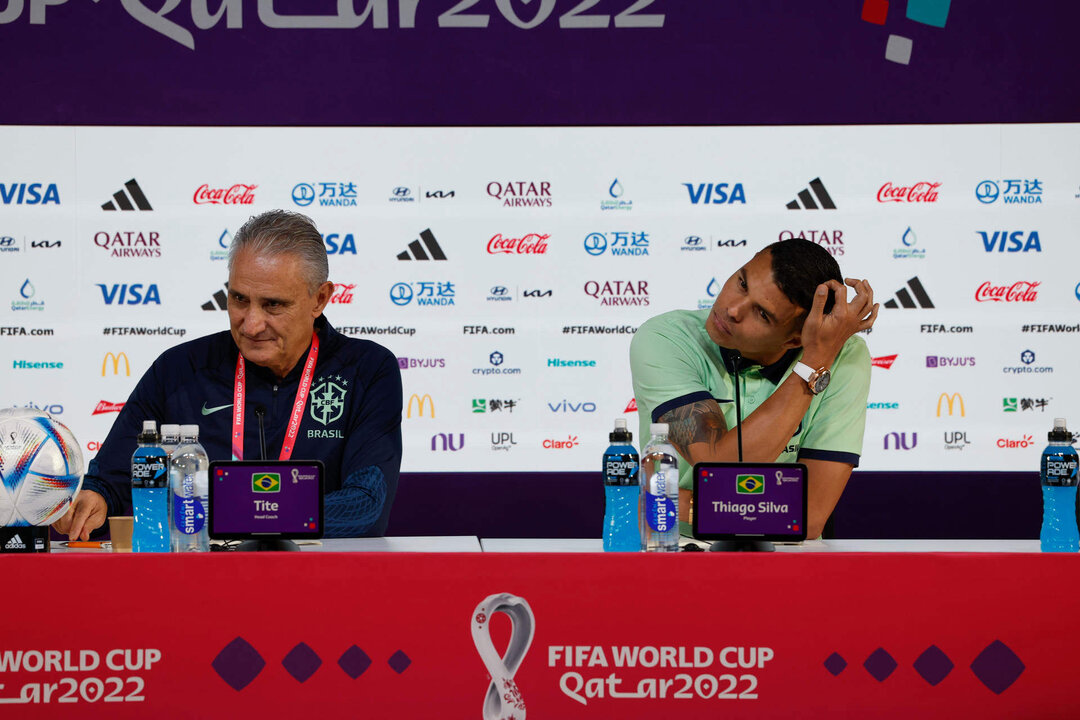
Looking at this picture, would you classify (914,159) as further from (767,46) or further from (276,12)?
(276,12)

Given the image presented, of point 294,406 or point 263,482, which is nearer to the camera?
point 263,482

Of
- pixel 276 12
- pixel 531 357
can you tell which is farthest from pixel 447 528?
pixel 276 12

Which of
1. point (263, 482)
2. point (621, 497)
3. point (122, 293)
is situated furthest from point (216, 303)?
point (621, 497)

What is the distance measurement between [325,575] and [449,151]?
8.95ft

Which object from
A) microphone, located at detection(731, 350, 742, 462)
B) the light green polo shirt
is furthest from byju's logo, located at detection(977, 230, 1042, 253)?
microphone, located at detection(731, 350, 742, 462)

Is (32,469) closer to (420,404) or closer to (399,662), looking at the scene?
(399,662)

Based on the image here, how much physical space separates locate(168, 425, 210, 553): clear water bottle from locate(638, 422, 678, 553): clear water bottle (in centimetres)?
80

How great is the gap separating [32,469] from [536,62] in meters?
2.98

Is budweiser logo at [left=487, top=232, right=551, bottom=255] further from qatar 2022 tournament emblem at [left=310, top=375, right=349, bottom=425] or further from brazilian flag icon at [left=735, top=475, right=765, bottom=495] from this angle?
brazilian flag icon at [left=735, top=475, right=765, bottom=495]

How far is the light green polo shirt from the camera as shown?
2.43 metres

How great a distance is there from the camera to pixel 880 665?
1683 millimetres

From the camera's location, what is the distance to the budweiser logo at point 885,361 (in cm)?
414

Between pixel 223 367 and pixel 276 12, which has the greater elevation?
pixel 276 12

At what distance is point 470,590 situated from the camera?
5.52 ft
